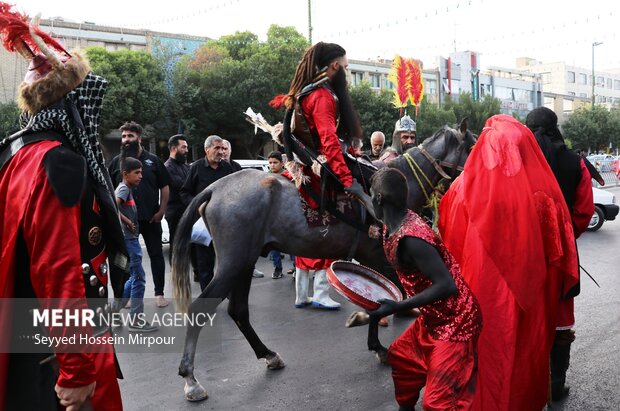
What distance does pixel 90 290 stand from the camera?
85.6 inches

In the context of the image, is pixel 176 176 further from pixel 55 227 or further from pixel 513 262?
pixel 55 227

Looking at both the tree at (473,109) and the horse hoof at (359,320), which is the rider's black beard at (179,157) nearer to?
the horse hoof at (359,320)

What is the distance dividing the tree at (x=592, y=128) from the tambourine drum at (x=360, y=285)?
183ft

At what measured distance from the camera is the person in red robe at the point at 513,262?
10.3ft

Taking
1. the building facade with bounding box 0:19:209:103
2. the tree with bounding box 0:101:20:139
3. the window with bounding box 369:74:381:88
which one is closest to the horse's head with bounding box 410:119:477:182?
the tree with bounding box 0:101:20:139

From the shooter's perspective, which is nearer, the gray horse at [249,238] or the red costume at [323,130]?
the red costume at [323,130]

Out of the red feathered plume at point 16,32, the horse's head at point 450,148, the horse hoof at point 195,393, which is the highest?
the red feathered plume at point 16,32

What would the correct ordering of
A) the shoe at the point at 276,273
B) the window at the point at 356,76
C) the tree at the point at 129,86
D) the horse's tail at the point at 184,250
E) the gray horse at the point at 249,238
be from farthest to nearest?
the window at the point at 356,76
the tree at the point at 129,86
the shoe at the point at 276,273
the horse's tail at the point at 184,250
the gray horse at the point at 249,238

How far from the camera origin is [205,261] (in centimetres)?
661

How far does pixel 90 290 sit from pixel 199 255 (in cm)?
446

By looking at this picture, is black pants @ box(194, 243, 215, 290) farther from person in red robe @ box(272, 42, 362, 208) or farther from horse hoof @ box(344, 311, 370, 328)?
horse hoof @ box(344, 311, 370, 328)

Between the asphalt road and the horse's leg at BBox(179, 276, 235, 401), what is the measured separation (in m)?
0.09

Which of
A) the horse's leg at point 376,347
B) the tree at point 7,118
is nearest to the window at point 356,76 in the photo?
the tree at point 7,118

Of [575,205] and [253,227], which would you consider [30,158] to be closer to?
[253,227]
